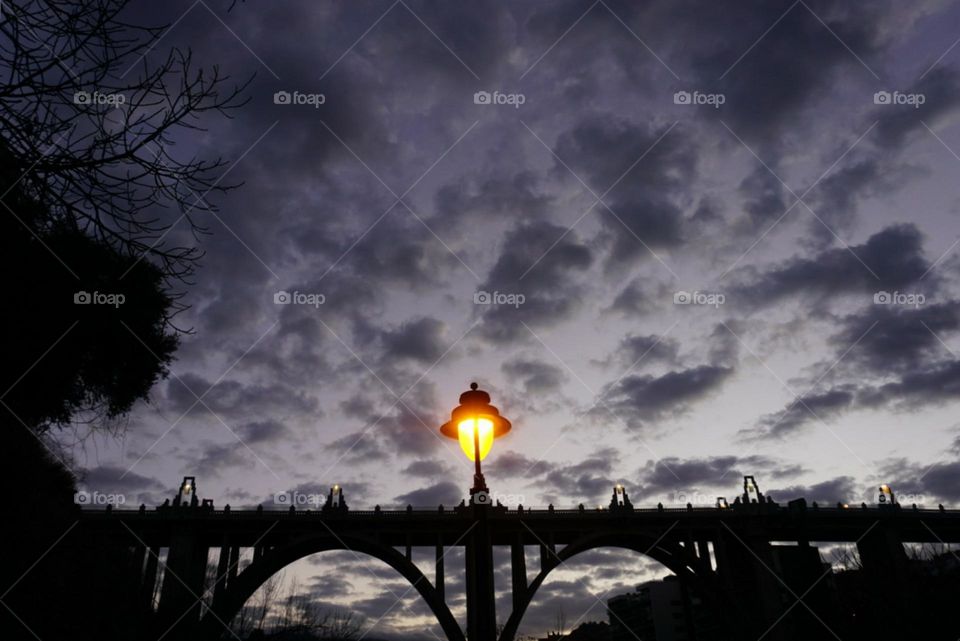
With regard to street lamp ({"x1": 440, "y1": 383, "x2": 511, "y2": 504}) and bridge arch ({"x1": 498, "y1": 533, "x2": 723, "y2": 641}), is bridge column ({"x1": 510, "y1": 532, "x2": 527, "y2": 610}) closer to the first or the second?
bridge arch ({"x1": 498, "y1": 533, "x2": 723, "y2": 641})

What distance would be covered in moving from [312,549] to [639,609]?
507ft

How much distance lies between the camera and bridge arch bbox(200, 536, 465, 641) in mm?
44719

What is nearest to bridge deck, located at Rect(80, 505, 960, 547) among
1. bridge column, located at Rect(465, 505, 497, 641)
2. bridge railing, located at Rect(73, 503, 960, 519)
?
bridge railing, located at Rect(73, 503, 960, 519)

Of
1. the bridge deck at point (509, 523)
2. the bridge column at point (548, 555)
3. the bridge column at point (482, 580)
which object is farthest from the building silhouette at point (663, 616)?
the bridge column at point (482, 580)

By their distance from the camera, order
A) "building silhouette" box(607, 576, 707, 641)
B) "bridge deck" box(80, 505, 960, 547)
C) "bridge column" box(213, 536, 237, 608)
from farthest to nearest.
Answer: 1. "building silhouette" box(607, 576, 707, 641)
2. "bridge deck" box(80, 505, 960, 547)
3. "bridge column" box(213, 536, 237, 608)

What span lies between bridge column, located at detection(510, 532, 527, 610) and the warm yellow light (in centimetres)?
4262

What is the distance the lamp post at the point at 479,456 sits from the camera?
24.6 ft

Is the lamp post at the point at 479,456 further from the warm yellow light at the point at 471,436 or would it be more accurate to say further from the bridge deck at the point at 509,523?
the bridge deck at the point at 509,523

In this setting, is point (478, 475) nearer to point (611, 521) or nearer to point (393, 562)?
point (393, 562)

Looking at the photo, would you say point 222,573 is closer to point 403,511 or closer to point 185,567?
point 185,567

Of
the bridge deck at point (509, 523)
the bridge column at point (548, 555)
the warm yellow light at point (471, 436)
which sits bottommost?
the warm yellow light at point (471, 436)

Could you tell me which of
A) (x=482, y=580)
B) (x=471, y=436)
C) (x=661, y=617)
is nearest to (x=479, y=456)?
(x=471, y=436)

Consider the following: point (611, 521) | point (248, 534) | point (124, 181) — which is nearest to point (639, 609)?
point (611, 521)

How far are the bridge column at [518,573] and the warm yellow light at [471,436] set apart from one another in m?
42.6
